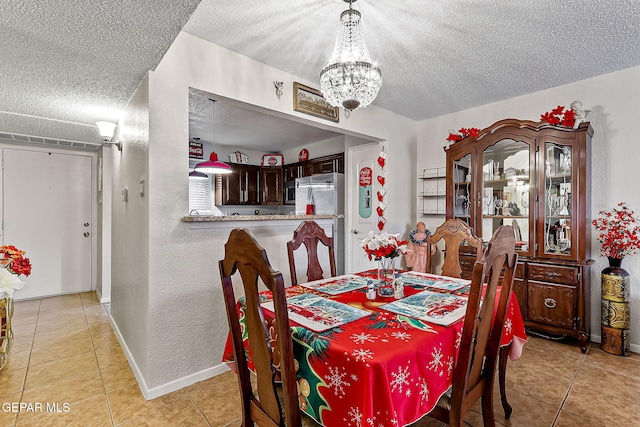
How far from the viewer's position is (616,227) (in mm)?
2629

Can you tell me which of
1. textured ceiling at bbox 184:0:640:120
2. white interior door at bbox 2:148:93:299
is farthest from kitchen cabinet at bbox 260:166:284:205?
textured ceiling at bbox 184:0:640:120

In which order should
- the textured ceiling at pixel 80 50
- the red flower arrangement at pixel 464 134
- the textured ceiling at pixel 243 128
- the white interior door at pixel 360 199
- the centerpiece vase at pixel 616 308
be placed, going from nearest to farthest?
the textured ceiling at pixel 80 50, the centerpiece vase at pixel 616 308, the red flower arrangement at pixel 464 134, the textured ceiling at pixel 243 128, the white interior door at pixel 360 199

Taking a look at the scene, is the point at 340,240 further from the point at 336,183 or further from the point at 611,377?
the point at 611,377

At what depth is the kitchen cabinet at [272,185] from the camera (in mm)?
5664

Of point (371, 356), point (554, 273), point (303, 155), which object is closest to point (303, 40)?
point (371, 356)

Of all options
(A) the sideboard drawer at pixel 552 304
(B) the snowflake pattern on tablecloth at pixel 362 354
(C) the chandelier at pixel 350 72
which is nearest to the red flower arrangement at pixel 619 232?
(A) the sideboard drawer at pixel 552 304

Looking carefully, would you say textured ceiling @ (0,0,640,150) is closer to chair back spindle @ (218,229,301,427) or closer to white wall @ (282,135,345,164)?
chair back spindle @ (218,229,301,427)

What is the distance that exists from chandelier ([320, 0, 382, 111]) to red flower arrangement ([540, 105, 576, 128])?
1.90 meters

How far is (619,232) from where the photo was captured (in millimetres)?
2596

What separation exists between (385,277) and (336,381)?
2.74 feet

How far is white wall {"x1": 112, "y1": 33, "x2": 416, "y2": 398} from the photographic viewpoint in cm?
202

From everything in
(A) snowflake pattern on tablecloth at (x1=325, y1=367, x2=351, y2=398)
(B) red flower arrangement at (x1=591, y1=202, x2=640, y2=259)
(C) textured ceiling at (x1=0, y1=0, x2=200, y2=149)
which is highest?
(C) textured ceiling at (x1=0, y1=0, x2=200, y2=149)

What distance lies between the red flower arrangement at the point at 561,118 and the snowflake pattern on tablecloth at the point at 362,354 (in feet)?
9.56

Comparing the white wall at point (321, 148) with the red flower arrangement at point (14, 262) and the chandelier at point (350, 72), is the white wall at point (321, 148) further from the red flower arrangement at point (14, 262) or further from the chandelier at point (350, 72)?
the red flower arrangement at point (14, 262)
